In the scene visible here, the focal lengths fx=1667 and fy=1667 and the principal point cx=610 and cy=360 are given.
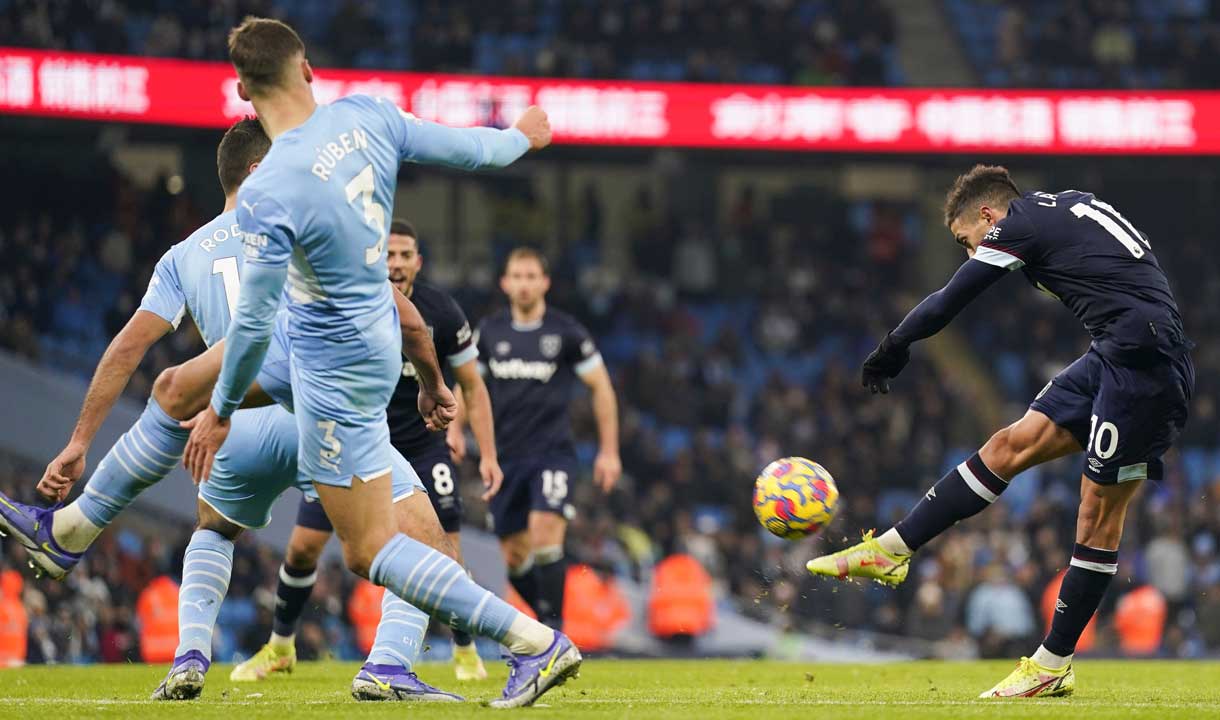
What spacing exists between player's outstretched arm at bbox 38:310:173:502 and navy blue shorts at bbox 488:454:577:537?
3911 millimetres

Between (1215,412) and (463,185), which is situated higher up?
(463,185)

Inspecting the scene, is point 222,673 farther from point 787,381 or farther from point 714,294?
point 714,294

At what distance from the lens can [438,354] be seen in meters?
9.03

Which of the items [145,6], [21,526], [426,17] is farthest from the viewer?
[426,17]

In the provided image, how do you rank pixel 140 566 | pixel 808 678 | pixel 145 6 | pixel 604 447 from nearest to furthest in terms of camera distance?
pixel 808 678
pixel 604 447
pixel 140 566
pixel 145 6

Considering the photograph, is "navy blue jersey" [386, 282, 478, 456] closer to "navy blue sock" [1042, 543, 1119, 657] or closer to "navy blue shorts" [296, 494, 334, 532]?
"navy blue shorts" [296, 494, 334, 532]

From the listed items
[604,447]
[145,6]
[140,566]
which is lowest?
[140,566]

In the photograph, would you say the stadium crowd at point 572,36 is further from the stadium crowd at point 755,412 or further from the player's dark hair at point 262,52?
the player's dark hair at point 262,52

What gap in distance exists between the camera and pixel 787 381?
23.6 m

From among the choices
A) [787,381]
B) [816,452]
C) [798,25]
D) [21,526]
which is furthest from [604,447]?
[798,25]

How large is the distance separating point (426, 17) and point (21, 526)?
17.1m

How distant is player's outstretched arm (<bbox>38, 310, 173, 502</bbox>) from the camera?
655cm

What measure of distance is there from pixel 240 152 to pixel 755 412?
53.6 feet

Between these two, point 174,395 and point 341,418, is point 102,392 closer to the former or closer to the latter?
point 174,395
